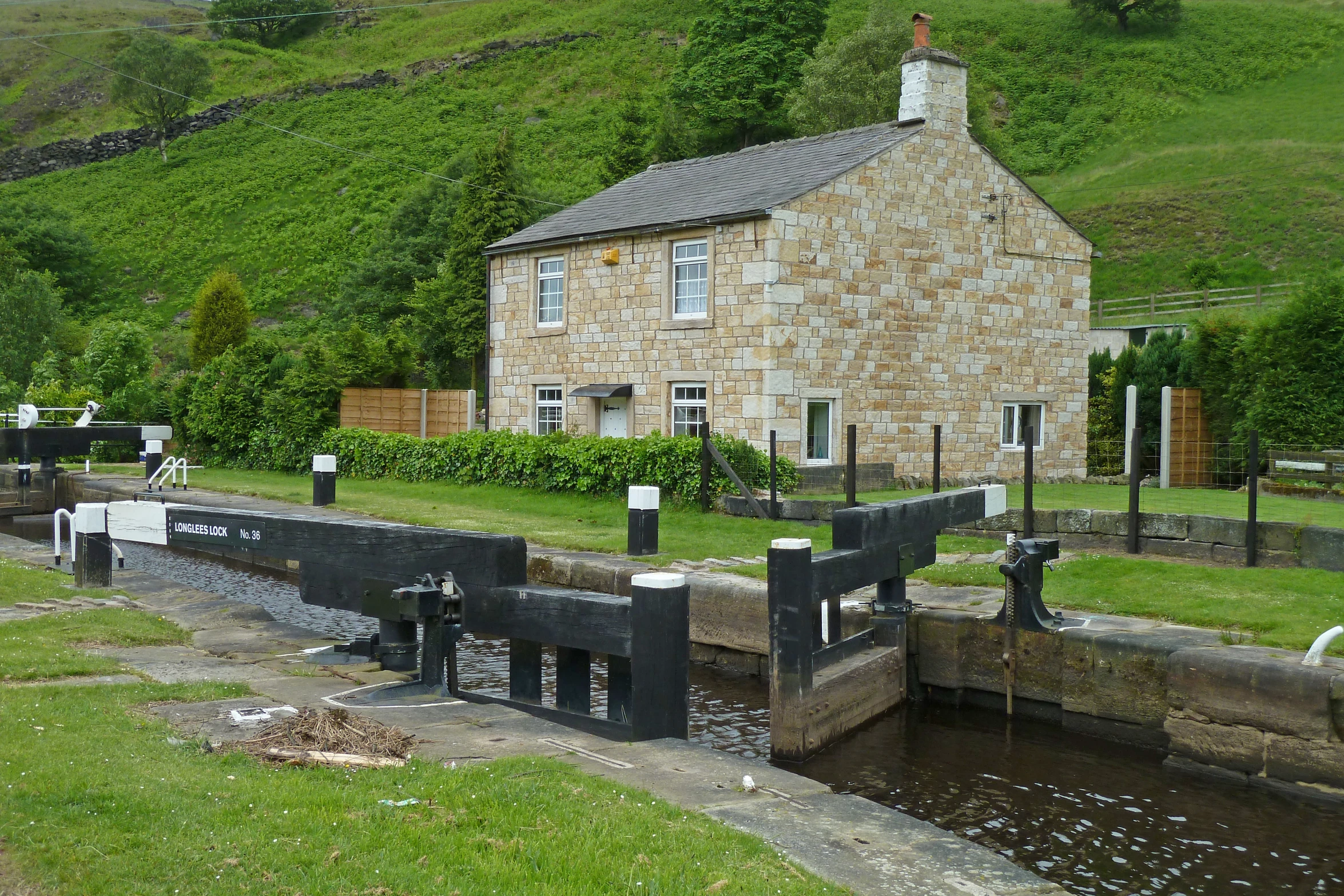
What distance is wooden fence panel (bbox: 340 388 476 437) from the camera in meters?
26.4

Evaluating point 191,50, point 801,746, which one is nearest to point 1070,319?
point 801,746

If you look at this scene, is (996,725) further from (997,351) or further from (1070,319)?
(1070,319)

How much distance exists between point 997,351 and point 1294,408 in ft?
17.4

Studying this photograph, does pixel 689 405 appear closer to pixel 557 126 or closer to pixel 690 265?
pixel 690 265

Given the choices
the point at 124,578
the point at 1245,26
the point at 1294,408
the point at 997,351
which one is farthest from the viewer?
the point at 1245,26

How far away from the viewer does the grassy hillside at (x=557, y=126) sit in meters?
52.9

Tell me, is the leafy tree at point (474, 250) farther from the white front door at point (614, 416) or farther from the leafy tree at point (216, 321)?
the white front door at point (614, 416)

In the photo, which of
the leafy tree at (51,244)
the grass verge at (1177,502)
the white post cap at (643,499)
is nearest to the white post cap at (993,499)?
the grass verge at (1177,502)

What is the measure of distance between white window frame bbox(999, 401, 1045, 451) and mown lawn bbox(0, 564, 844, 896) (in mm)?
18681

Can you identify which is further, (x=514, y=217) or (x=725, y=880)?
(x=514, y=217)

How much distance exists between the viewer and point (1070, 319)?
23375 mm

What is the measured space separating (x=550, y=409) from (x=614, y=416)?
2003 millimetres

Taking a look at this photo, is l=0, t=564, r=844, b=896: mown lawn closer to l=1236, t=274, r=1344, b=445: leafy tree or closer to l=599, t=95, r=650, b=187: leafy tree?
Result: l=1236, t=274, r=1344, b=445: leafy tree

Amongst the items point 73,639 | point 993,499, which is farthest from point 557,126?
point 73,639
